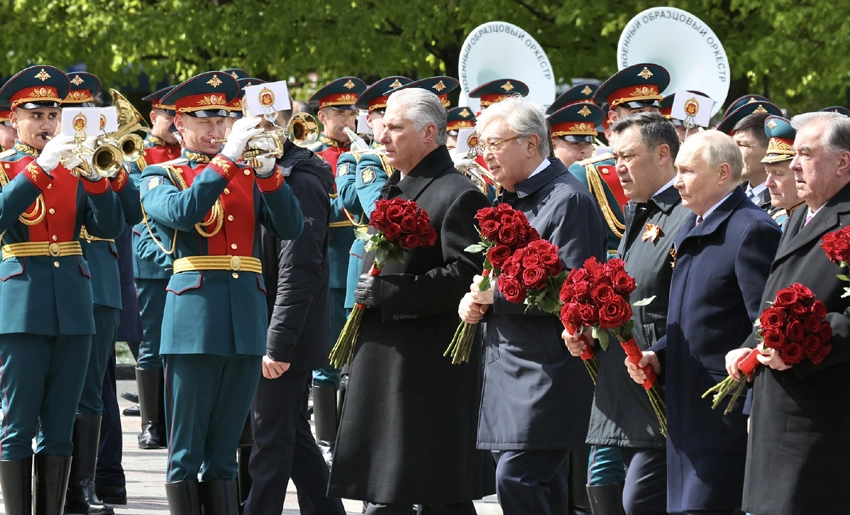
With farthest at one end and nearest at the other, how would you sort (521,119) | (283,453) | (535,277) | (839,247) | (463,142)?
(463,142)
(283,453)
(521,119)
(535,277)
(839,247)

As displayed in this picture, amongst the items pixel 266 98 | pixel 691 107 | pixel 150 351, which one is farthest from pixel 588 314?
pixel 150 351

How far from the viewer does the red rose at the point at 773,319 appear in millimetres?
5305

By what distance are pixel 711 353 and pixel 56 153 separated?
11.6 ft

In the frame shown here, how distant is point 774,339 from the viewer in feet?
17.5

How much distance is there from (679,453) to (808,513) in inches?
29.4

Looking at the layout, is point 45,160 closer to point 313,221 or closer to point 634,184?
point 313,221

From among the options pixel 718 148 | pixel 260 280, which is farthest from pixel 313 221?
pixel 718 148

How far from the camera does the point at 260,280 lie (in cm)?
775

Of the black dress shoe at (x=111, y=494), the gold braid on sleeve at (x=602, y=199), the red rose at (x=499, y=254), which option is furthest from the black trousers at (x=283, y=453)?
the gold braid on sleeve at (x=602, y=199)

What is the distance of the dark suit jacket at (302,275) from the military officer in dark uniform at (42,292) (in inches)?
34.9

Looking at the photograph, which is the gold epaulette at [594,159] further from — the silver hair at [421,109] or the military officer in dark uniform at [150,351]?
the silver hair at [421,109]

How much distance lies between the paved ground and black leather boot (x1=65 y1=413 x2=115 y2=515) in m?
0.25

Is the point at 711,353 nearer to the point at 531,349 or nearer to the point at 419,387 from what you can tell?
the point at 531,349

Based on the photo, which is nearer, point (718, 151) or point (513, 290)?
point (513, 290)
